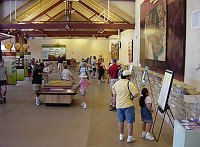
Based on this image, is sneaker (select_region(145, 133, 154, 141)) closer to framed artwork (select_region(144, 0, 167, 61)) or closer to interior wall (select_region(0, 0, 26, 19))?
framed artwork (select_region(144, 0, 167, 61))

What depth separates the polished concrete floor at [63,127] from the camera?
5656 millimetres

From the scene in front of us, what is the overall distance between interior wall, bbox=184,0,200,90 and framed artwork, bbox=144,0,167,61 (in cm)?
183

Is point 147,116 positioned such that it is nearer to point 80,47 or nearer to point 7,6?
point 7,6

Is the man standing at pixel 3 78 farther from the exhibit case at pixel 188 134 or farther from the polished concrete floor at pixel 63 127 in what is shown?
the exhibit case at pixel 188 134

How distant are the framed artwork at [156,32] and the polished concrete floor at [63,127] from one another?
1.91 meters

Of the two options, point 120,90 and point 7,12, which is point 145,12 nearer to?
point 120,90

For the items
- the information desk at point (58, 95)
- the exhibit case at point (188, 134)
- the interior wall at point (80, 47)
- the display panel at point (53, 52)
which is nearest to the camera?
the exhibit case at point (188, 134)

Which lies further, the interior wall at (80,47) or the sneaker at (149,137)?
the interior wall at (80,47)

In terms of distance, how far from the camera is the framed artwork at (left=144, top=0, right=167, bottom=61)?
304 inches

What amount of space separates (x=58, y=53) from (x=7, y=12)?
45.2ft

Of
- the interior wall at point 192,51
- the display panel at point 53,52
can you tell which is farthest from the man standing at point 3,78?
the display panel at point 53,52

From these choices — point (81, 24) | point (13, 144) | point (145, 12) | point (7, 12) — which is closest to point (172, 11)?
point (145, 12)

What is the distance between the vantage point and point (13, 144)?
218 inches

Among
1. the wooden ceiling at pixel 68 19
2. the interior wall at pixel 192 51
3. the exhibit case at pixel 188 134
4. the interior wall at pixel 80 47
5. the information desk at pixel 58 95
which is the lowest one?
the information desk at pixel 58 95
